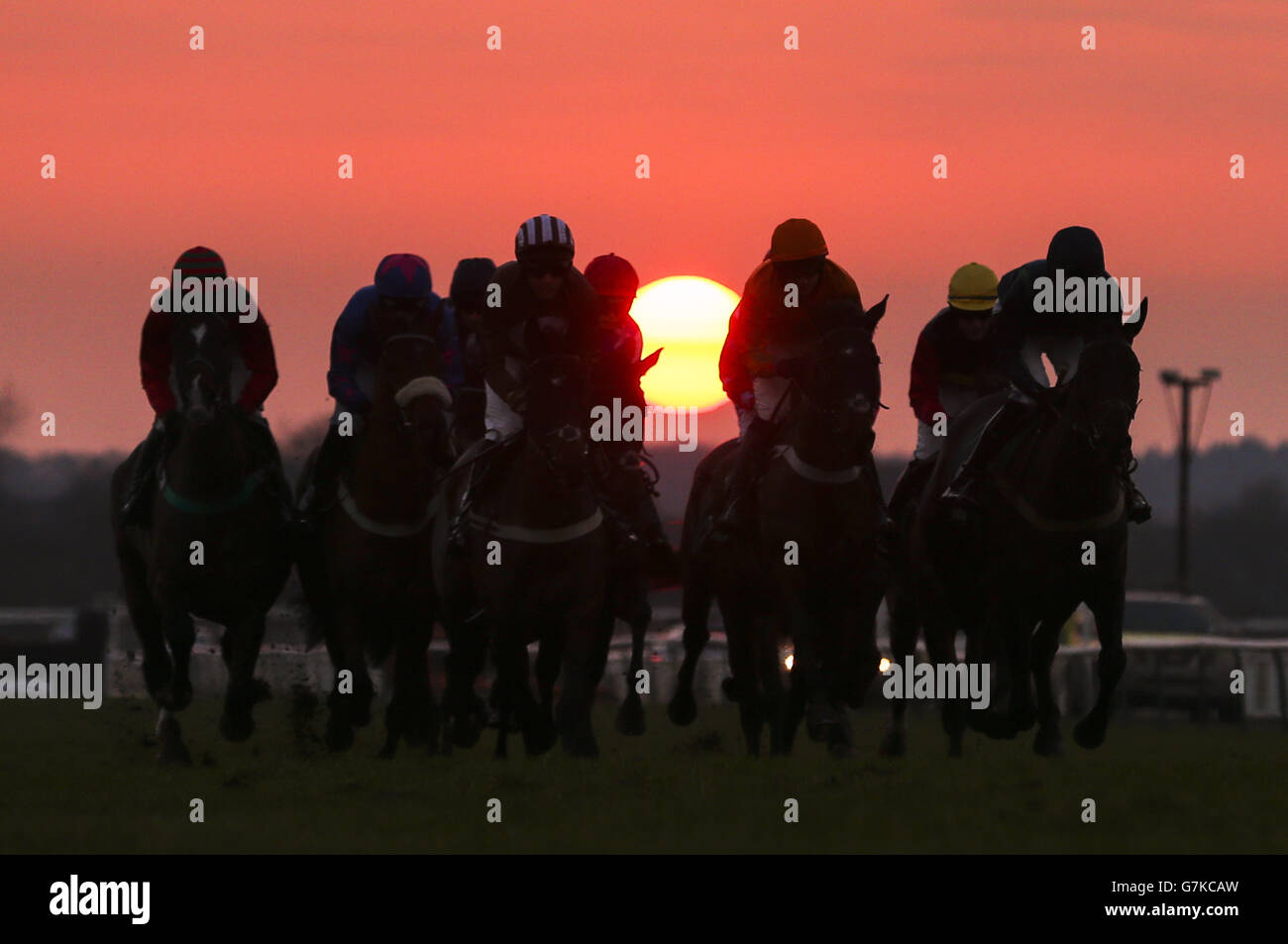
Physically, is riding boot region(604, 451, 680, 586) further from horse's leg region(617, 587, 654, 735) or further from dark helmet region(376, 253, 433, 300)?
dark helmet region(376, 253, 433, 300)

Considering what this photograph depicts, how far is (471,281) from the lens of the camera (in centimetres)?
1788

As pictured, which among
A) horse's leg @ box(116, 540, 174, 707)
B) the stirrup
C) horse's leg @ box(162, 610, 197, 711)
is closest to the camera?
the stirrup

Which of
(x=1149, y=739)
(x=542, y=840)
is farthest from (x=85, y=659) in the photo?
(x=542, y=840)

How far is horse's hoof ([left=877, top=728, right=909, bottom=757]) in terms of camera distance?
53.5ft

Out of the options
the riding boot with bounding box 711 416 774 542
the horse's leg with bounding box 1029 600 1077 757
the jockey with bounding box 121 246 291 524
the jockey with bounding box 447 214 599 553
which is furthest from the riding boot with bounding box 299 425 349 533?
the horse's leg with bounding box 1029 600 1077 757

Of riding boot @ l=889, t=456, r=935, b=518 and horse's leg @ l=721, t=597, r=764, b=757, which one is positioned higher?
riding boot @ l=889, t=456, r=935, b=518

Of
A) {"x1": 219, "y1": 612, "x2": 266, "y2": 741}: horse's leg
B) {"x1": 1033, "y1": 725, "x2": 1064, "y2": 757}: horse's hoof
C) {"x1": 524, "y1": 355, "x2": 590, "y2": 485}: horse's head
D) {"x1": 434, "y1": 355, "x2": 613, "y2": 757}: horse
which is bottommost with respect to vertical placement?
{"x1": 1033, "y1": 725, "x2": 1064, "y2": 757}: horse's hoof

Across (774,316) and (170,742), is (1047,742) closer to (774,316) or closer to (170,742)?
(774,316)

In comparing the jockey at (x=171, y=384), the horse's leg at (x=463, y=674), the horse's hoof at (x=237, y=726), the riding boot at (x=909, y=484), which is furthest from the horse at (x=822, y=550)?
the horse's hoof at (x=237, y=726)

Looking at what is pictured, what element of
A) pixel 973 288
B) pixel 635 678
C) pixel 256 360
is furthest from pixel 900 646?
pixel 256 360

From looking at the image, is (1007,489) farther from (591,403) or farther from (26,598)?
(26,598)

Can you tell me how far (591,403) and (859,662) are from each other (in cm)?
219

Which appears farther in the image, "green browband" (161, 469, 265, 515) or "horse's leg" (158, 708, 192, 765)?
"horse's leg" (158, 708, 192, 765)

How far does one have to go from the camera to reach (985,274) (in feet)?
54.4
